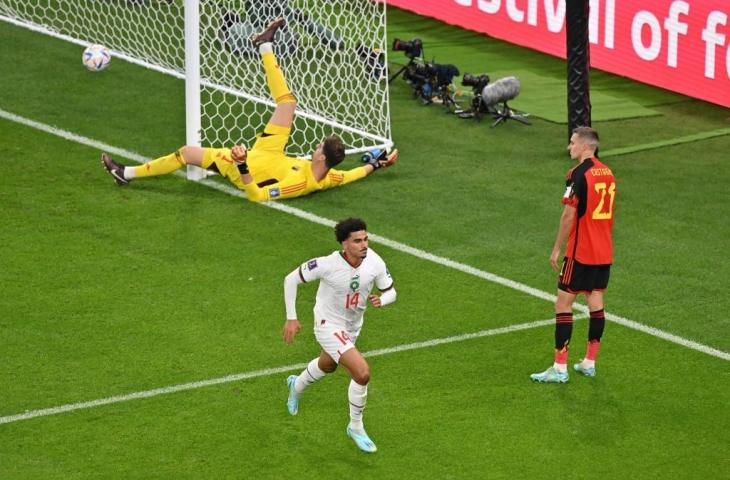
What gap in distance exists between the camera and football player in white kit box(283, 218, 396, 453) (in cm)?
1021

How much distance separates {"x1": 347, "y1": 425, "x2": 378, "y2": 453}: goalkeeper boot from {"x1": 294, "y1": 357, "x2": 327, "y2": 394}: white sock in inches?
19.0

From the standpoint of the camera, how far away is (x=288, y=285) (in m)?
10.3

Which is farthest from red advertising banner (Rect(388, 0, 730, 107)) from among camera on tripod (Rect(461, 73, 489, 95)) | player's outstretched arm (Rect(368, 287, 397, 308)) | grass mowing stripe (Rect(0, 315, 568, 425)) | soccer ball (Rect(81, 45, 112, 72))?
player's outstretched arm (Rect(368, 287, 397, 308))

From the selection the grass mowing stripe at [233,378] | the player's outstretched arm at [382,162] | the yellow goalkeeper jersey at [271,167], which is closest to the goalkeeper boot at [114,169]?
the yellow goalkeeper jersey at [271,167]

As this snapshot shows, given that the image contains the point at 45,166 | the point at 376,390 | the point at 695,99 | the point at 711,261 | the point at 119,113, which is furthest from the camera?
the point at 695,99

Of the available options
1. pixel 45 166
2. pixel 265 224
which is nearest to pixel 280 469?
pixel 265 224

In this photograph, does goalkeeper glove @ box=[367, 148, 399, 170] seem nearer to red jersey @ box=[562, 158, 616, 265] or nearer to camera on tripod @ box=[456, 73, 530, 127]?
camera on tripod @ box=[456, 73, 530, 127]

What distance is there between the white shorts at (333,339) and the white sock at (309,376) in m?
0.28

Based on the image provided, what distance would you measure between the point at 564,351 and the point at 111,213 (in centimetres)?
566

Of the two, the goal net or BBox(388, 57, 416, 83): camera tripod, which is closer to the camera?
the goal net

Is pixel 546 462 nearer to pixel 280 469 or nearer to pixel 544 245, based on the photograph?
pixel 280 469

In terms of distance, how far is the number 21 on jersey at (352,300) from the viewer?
10336 mm

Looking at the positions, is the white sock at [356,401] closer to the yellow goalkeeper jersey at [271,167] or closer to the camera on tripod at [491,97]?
the yellow goalkeeper jersey at [271,167]

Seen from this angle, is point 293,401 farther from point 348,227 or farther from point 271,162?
point 271,162
